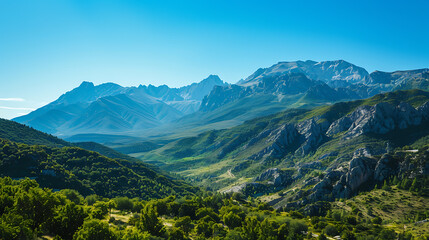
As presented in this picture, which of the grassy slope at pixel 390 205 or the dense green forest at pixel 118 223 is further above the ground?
the dense green forest at pixel 118 223

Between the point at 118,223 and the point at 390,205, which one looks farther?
the point at 390,205

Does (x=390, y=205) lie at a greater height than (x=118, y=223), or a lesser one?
lesser

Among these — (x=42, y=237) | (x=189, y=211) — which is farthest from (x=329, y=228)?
(x=42, y=237)

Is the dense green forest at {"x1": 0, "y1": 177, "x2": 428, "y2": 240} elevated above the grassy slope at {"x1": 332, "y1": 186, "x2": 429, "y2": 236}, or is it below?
Result: above

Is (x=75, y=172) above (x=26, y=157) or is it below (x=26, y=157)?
below

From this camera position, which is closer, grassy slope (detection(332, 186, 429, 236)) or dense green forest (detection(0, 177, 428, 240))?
dense green forest (detection(0, 177, 428, 240))

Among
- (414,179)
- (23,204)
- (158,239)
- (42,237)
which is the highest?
(23,204)

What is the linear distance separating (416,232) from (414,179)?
8453cm

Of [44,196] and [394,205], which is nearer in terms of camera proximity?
[44,196]

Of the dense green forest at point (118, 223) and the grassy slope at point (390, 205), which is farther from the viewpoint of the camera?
the grassy slope at point (390, 205)

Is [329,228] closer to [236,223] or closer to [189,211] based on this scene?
[236,223]

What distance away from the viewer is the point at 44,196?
70.3 metres

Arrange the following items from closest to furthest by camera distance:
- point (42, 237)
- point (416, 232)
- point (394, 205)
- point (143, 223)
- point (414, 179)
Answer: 1. point (42, 237)
2. point (143, 223)
3. point (416, 232)
4. point (394, 205)
5. point (414, 179)

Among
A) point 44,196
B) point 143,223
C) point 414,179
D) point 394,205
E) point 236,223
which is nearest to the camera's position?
point 44,196
